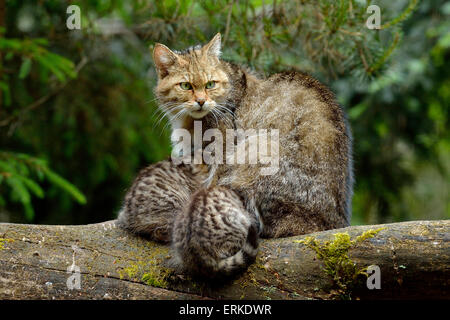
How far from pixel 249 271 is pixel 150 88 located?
3.50 m

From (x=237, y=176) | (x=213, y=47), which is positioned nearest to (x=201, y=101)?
(x=213, y=47)

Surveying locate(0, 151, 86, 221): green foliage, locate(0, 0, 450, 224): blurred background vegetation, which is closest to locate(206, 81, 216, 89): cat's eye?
locate(0, 0, 450, 224): blurred background vegetation

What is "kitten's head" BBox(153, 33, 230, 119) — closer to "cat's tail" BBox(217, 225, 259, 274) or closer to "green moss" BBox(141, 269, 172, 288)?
"cat's tail" BBox(217, 225, 259, 274)

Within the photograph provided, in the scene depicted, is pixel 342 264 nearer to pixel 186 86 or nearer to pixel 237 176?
pixel 237 176

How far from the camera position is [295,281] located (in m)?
3.23

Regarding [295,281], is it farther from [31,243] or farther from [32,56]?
[32,56]

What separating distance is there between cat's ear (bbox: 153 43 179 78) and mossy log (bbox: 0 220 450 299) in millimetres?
1665

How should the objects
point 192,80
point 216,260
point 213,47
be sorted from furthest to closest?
point 213,47 < point 192,80 < point 216,260

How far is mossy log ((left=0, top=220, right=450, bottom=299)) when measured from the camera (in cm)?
308

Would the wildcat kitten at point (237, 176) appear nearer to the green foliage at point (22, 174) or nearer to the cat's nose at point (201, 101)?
the cat's nose at point (201, 101)

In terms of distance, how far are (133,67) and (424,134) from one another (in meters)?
3.94

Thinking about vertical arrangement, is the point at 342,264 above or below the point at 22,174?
below

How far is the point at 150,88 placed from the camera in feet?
20.5

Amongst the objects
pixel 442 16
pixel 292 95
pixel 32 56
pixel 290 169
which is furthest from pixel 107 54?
pixel 442 16
